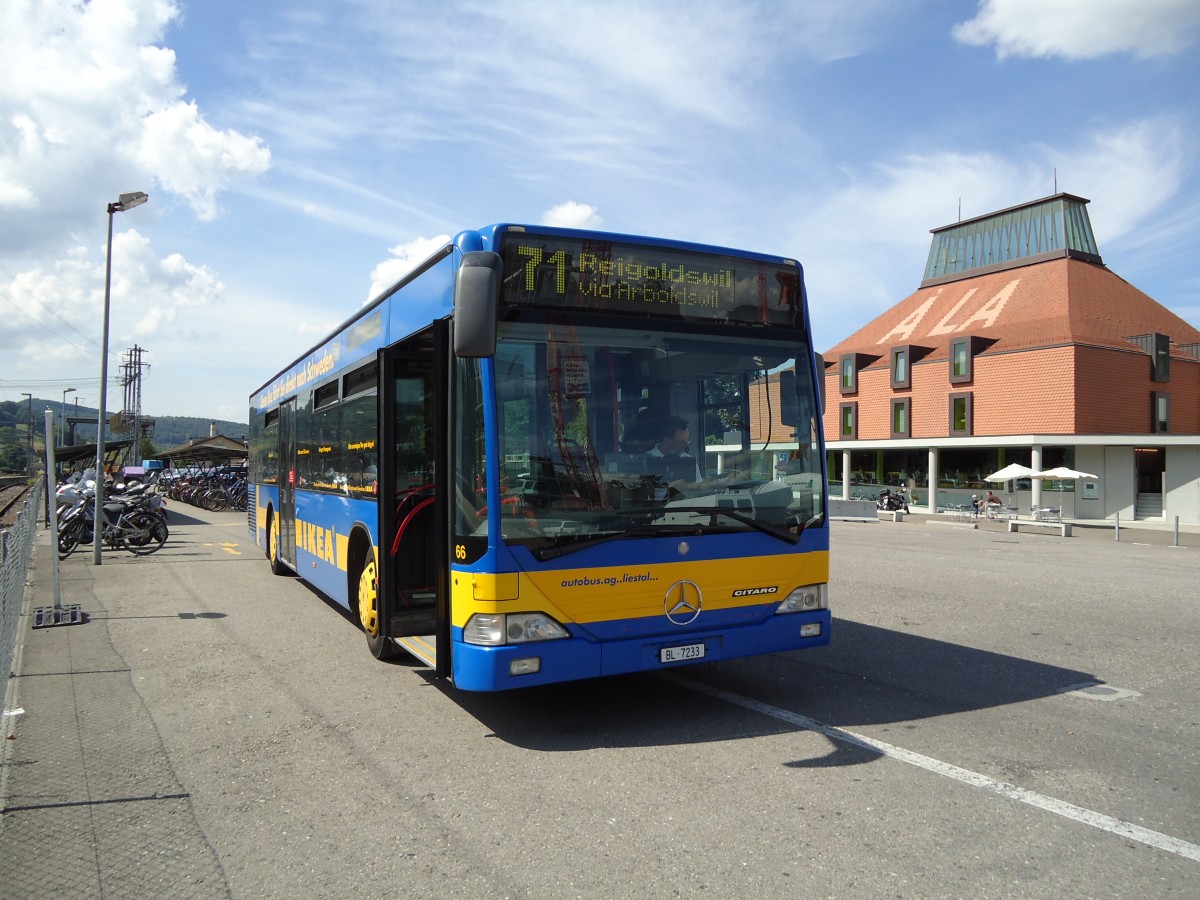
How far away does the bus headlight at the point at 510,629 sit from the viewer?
511cm

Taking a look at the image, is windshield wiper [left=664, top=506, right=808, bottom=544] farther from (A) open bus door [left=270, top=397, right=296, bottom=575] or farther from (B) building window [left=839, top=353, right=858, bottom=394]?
(B) building window [left=839, top=353, right=858, bottom=394]

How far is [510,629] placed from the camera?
16.8 feet

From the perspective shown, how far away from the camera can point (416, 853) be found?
3.84 metres

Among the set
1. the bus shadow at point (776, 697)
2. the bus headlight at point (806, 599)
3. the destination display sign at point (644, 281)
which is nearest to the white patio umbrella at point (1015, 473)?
the bus shadow at point (776, 697)

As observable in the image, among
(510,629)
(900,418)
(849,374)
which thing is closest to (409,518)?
(510,629)

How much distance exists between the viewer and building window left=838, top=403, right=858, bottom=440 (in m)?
49.8

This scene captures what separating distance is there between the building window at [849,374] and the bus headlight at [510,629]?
47395mm

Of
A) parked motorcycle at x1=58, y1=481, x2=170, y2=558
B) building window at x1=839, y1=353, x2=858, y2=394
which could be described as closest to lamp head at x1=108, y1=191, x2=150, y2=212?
parked motorcycle at x1=58, y1=481, x2=170, y2=558

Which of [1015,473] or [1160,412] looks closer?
[1015,473]

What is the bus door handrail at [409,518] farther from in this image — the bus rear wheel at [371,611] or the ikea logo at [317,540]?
the ikea logo at [317,540]

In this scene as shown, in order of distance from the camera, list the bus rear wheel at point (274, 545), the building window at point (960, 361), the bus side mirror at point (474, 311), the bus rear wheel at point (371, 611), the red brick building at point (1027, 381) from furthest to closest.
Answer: the building window at point (960, 361) < the red brick building at point (1027, 381) < the bus rear wheel at point (274, 545) < the bus rear wheel at point (371, 611) < the bus side mirror at point (474, 311)

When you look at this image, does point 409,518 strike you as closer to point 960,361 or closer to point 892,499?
point 892,499

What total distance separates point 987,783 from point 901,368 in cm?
4522

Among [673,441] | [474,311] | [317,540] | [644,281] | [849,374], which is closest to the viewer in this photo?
[474,311]
